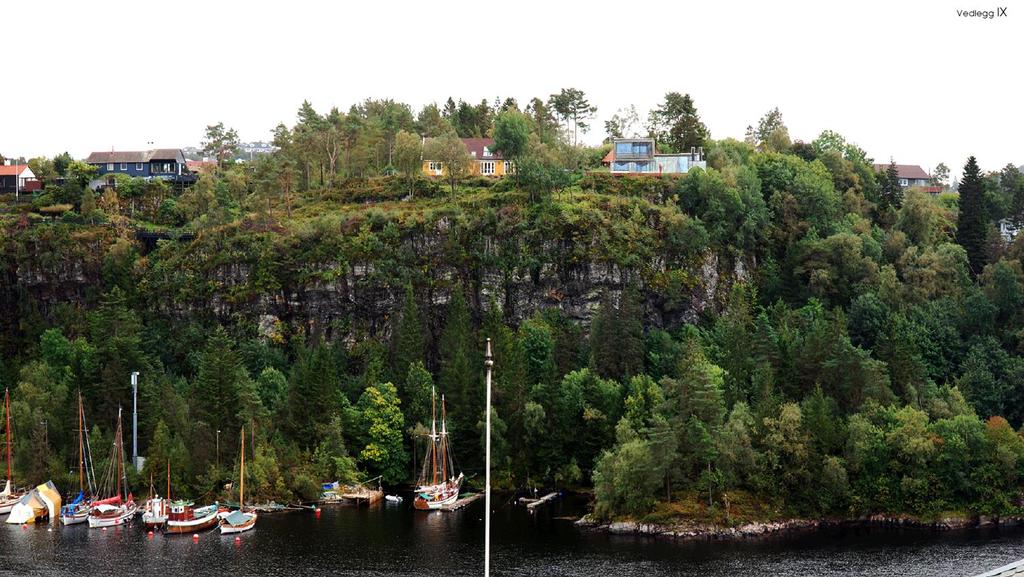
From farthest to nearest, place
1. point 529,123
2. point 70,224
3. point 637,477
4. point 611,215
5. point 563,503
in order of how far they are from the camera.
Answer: point 529,123 < point 70,224 < point 611,215 < point 563,503 < point 637,477

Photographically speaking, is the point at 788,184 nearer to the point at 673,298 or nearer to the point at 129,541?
the point at 673,298

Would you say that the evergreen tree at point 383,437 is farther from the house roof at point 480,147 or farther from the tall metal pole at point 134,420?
the house roof at point 480,147

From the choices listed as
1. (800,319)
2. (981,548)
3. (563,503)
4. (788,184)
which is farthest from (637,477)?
(788,184)

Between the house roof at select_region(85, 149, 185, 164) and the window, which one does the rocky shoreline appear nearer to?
the window

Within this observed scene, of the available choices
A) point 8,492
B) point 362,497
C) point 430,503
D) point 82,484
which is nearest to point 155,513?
point 82,484

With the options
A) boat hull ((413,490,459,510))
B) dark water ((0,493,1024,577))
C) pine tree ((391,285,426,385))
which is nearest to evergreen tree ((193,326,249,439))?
dark water ((0,493,1024,577))

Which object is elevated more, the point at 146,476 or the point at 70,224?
the point at 70,224
